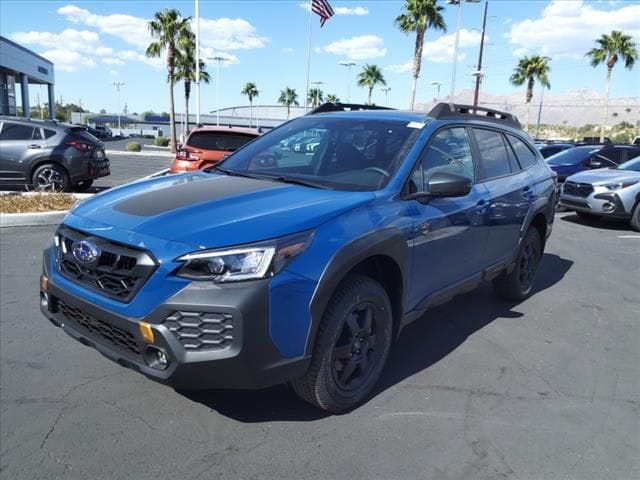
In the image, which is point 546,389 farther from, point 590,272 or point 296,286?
point 590,272

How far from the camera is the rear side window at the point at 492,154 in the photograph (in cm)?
432

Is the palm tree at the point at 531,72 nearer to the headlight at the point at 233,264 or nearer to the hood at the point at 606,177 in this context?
the hood at the point at 606,177

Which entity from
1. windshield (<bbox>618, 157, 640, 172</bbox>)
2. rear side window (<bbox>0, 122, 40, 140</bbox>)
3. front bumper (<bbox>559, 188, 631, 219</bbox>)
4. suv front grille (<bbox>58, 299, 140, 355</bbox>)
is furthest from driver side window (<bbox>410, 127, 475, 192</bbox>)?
rear side window (<bbox>0, 122, 40, 140</bbox>)

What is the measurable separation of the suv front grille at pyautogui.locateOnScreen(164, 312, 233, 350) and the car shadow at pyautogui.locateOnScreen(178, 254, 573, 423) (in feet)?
2.61

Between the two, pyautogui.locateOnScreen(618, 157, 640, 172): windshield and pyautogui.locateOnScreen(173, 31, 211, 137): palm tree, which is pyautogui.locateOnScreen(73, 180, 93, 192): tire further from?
pyautogui.locateOnScreen(173, 31, 211, 137): palm tree

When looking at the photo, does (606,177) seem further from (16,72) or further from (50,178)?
(16,72)

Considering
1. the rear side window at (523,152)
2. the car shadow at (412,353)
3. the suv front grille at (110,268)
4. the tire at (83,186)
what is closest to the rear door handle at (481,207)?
the car shadow at (412,353)

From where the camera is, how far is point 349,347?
3.00 meters

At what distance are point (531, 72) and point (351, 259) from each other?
4656 cm

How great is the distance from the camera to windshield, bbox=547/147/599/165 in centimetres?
1410

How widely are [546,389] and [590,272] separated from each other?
3.87 m

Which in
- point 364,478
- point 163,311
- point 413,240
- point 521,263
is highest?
point 413,240

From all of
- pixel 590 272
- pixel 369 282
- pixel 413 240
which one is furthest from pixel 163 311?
pixel 590 272

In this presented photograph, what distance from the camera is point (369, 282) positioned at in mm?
3023
